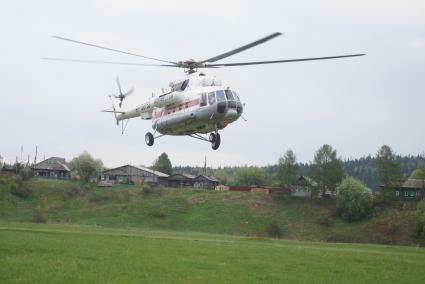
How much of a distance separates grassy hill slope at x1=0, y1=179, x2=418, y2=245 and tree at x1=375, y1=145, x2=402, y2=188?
12.3 metres

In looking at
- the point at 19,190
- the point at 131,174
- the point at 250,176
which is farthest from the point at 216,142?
the point at 250,176

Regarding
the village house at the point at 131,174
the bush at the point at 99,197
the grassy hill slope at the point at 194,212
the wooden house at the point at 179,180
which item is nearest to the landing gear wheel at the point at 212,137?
the grassy hill slope at the point at 194,212

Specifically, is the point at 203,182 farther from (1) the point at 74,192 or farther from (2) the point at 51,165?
(1) the point at 74,192

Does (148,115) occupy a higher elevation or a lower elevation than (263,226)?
higher

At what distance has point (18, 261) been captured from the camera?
2581cm

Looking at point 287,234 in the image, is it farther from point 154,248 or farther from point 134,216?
point 154,248

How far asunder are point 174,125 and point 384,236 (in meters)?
53.5

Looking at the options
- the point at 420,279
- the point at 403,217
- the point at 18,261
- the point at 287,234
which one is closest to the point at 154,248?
the point at 18,261

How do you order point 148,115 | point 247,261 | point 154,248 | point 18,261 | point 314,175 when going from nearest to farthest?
point 18,261, point 247,261, point 154,248, point 148,115, point 314,175

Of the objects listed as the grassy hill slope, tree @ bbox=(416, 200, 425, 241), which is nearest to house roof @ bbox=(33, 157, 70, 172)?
the grassy hill slope

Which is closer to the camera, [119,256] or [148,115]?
[119,256]

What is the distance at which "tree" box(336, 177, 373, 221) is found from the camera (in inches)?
3568

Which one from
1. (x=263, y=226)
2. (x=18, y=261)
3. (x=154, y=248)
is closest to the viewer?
(x=18, y=261)

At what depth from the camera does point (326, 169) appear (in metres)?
106
